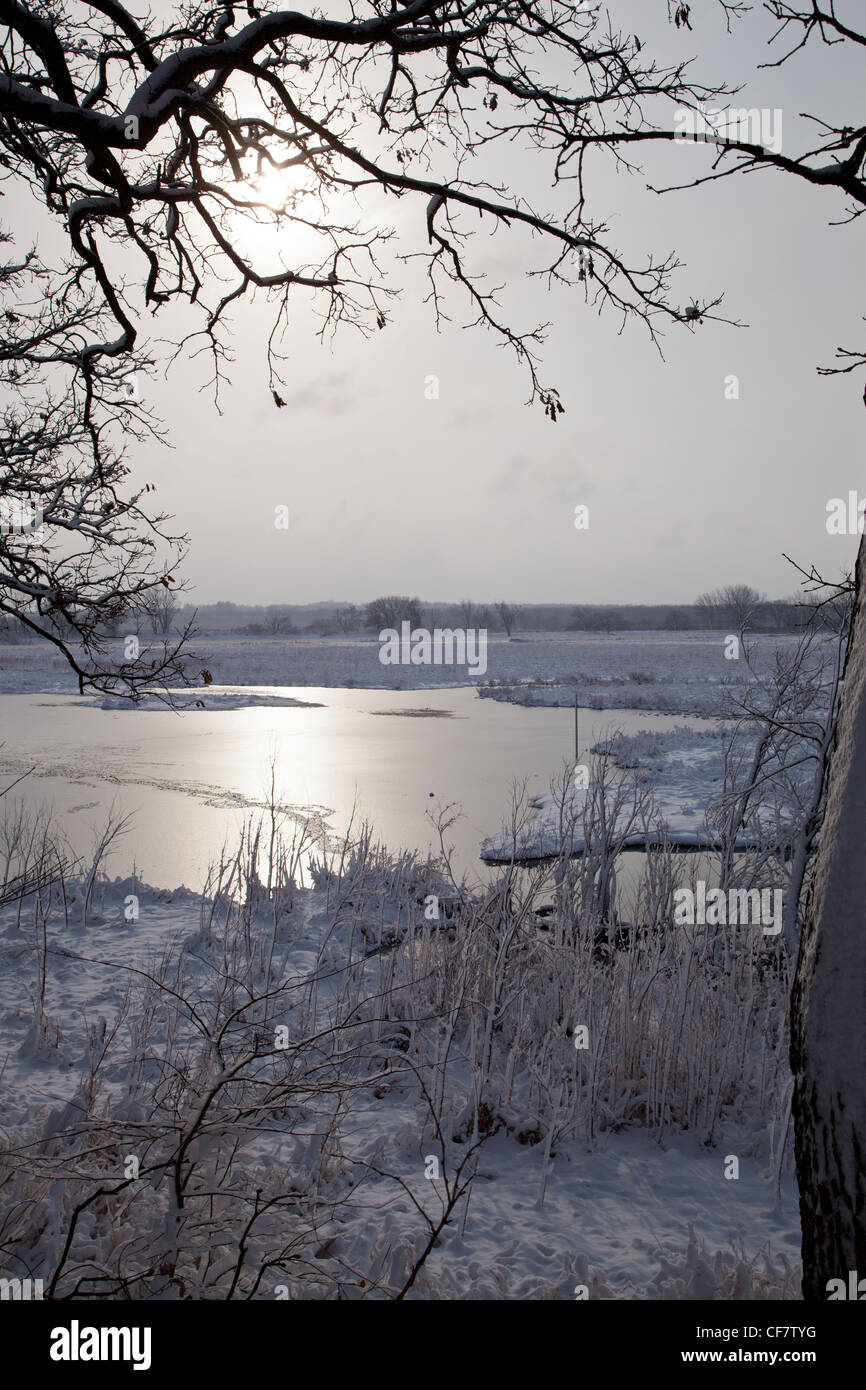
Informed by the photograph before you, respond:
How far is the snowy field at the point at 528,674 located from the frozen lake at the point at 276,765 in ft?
11.1

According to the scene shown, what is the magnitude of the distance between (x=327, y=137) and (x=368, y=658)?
50.4m

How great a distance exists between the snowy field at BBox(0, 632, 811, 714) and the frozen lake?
338cm

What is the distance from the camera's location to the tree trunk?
5.21 ft

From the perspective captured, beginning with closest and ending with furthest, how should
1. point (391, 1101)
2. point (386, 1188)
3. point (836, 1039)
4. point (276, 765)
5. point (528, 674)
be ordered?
point (836, 1039)
point (386, 1188)
point (391, 1101)
point (276, 765)
point (528, 674)

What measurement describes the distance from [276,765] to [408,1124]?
14.0 meters

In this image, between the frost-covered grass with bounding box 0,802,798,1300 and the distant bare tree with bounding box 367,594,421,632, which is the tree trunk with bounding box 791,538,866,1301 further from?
the distant bare tree with bounding box 367,594,421,632

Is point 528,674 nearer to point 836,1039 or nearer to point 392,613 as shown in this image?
point 836,1039

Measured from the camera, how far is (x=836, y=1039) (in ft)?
5.29

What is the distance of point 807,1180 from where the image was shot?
1.70m

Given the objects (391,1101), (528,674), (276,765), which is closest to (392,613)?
(528,674)

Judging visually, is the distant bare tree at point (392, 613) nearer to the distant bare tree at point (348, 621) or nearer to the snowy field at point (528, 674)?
the distant bare tree at point (348, 621)
